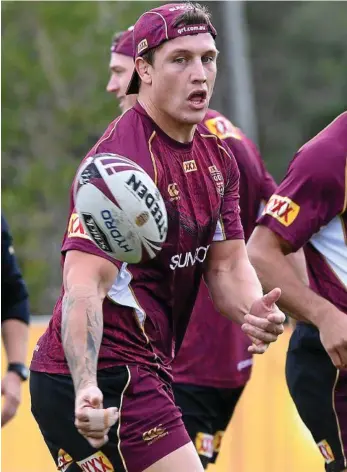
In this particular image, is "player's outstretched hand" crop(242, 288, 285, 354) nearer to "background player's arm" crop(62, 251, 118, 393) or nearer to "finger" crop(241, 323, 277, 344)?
"finger" crop(241, 323, 277, 344)

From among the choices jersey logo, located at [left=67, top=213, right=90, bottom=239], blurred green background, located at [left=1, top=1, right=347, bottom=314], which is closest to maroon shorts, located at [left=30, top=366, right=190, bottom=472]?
jersey logo, located at [left=67, top=213, right=90, bottom=239]

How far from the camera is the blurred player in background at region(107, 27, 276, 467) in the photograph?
8.02 m

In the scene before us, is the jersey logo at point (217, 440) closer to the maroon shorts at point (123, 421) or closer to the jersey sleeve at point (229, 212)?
the jersey sleeve at point (229, 212)

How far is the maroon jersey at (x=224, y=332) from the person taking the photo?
8000 millimetres

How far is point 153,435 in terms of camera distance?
5570 mm

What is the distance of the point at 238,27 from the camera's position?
22.5 meters

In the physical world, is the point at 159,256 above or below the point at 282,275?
above

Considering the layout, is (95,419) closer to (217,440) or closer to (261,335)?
(261,335)

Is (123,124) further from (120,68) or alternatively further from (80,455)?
(120,68)

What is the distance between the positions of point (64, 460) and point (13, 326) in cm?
212

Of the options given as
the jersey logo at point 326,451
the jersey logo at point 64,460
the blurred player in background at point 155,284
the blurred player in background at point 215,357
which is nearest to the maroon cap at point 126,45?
the blurred player in background at point 215,357

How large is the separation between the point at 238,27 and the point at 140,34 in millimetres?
16821

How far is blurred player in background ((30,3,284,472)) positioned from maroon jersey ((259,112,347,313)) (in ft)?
1.60

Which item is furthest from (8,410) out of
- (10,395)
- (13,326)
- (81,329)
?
(81,329)
